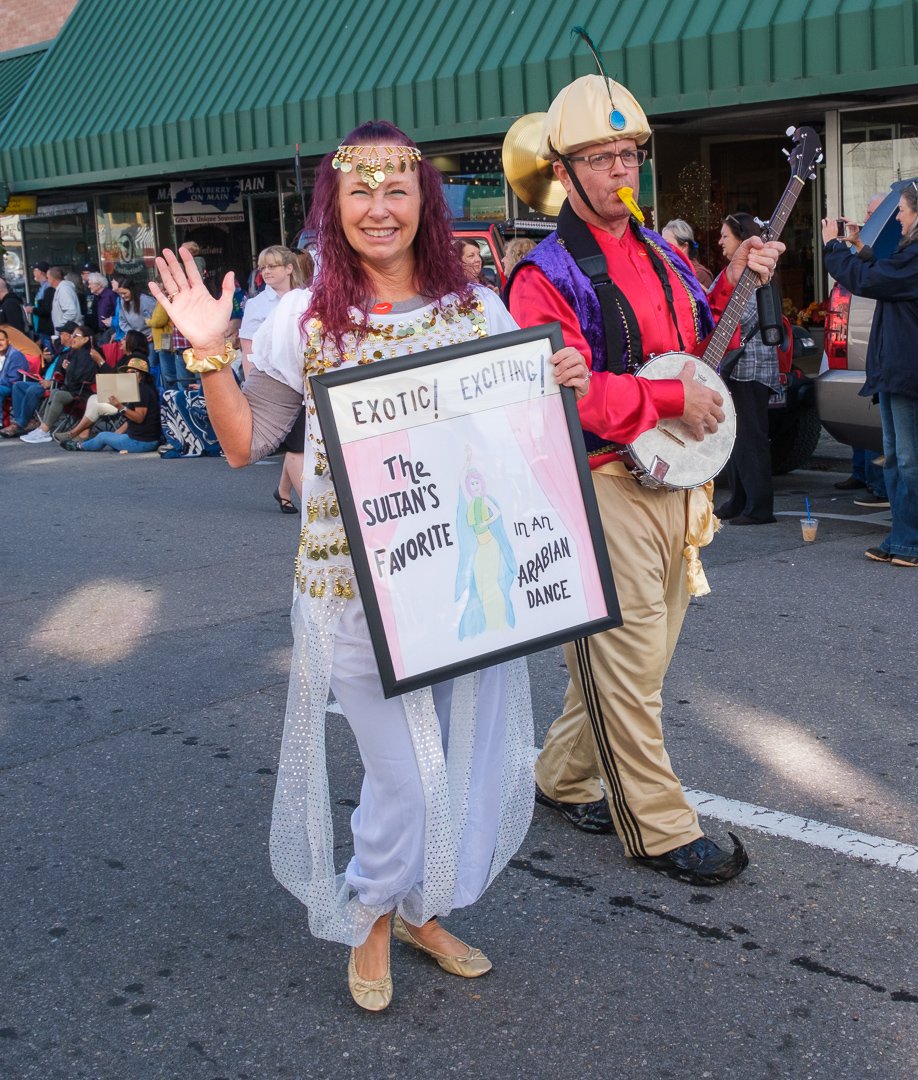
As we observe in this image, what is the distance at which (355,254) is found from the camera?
3113mm

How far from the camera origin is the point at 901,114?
12266mm

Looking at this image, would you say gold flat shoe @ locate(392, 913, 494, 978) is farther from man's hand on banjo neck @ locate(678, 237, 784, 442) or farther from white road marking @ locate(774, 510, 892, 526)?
white road marking @ locate(774, 510, 892, 526)

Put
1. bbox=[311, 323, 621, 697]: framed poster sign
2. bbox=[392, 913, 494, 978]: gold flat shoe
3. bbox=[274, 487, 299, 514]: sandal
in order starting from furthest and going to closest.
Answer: bbox=[274, 487, 299, 514]: sandal
bbox=[392, 913, 494, 978]: gold flat shoe
bbox=[311, 323, 621, 697]: framed poster sign

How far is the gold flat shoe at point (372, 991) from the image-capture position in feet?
10.4

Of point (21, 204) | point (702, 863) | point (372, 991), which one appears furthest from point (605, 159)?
point (21, 204)

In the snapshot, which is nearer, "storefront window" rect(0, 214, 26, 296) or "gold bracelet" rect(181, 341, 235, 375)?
"gold bracelet" rect(181, 341, 235, 375)

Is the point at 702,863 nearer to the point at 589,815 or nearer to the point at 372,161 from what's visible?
the point at 589,815

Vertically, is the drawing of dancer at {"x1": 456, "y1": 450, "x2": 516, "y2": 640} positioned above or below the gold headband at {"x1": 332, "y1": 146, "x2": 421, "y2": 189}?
below

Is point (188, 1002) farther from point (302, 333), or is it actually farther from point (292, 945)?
point (302, 333)

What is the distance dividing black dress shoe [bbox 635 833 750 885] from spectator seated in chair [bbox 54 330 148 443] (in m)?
11.8

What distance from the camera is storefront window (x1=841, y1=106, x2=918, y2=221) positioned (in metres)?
12.3

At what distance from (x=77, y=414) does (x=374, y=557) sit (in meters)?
13.9

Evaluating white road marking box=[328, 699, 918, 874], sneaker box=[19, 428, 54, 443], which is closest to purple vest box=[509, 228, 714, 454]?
white road marking box=[328, 699, 918, 874]

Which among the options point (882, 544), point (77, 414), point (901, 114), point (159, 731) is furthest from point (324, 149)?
point (159, 731)
